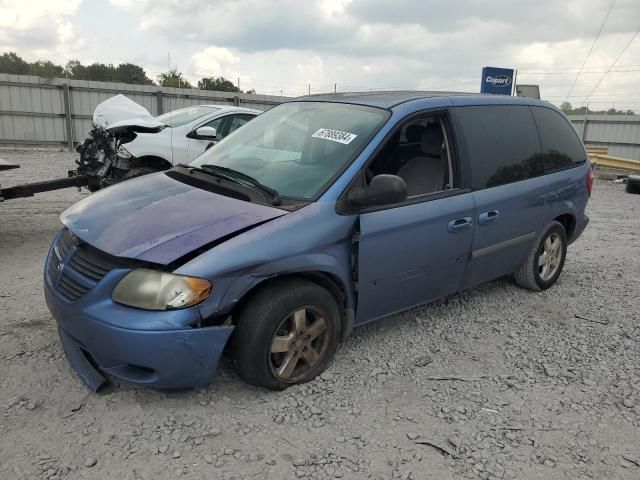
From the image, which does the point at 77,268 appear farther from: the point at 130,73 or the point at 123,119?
the point at 130,73

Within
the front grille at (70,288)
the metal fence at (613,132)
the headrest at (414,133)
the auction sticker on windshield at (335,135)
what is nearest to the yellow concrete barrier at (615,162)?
the metal fence at (613,132)

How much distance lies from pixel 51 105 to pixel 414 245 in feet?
55.2

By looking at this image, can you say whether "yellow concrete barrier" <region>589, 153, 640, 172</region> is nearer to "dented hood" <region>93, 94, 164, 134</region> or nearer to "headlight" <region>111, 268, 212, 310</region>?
"dented hood" <region>93, 94, 164, 134</region>

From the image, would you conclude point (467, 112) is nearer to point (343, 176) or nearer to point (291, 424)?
point (343, 176)

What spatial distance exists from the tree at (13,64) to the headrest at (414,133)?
152 ft

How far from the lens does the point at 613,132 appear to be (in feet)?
66.3

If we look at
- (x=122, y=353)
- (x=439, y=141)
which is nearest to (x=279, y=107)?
(x=439, y=141)

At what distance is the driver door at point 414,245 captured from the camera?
3.30m

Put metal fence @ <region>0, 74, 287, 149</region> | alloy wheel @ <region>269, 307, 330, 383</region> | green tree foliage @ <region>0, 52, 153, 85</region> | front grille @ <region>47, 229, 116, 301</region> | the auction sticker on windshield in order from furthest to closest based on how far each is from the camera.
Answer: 1. green tree foliage @ <region>0, 52, 153, 85</region>
2. metal fence @ <region>0, 74, 287, 149</region>
3. the auction sticker on windshield
4. alloy wheel @ <region>269, 307, 330, 383</region>
5. front grille @ <region>47, 229, 116, 301</region>

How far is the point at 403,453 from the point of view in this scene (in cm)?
267

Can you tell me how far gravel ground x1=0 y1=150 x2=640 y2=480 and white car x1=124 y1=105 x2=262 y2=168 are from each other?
3.73 metres

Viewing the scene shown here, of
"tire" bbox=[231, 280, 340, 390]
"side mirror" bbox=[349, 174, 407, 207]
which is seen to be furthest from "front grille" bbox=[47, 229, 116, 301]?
"side mirror" bbox=[349, 174, 407, 207]

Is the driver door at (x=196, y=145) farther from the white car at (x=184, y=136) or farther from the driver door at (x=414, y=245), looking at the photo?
the driver door at (x=414, y=245)

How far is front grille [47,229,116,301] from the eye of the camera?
2787mm
